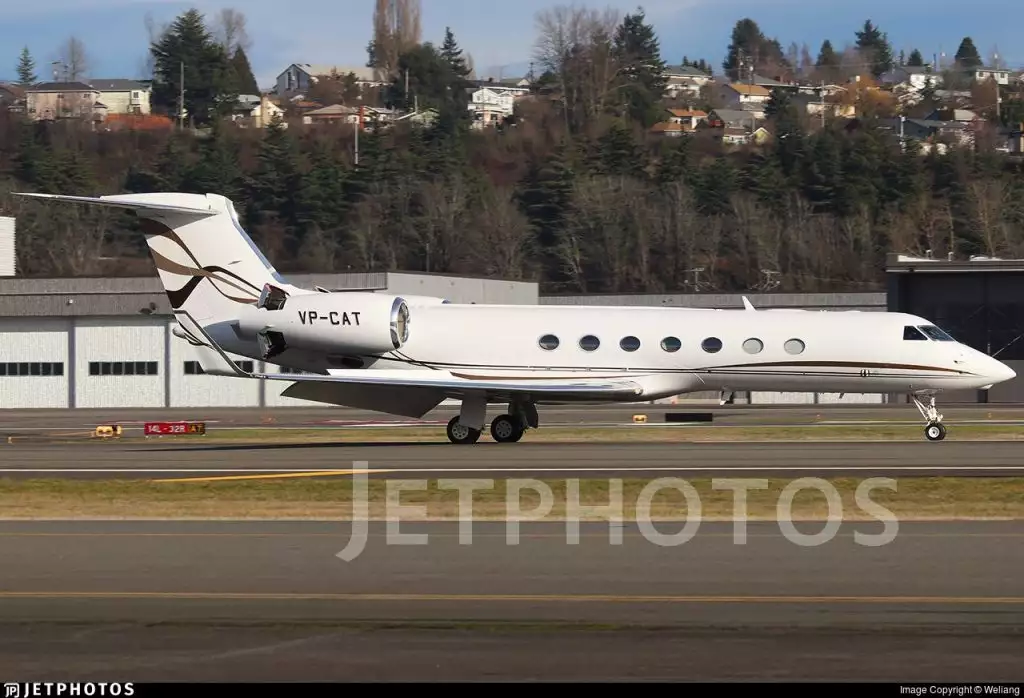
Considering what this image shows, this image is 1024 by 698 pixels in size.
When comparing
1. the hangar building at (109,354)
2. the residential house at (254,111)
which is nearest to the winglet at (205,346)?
the hangar building at (109,354)

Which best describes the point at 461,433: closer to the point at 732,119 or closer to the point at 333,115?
the point at 333,115

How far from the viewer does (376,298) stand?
29828mm

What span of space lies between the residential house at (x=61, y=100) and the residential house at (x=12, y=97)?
90cm

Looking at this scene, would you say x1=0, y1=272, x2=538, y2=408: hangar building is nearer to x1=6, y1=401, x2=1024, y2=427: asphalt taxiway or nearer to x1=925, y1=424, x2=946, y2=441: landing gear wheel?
x1=6, y1=401, x2=1024, y2=427: asphalt taxiway

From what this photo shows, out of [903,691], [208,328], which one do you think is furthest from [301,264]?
[903,691]

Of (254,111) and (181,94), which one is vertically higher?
(181,94)

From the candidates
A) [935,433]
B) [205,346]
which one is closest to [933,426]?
[935,433]

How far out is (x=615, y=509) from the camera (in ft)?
56.5

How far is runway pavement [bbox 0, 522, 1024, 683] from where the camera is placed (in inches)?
367

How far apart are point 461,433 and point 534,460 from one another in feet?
17.1

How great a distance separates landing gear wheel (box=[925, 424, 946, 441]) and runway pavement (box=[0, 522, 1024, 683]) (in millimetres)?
13357

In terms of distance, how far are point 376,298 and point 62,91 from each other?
561 feet

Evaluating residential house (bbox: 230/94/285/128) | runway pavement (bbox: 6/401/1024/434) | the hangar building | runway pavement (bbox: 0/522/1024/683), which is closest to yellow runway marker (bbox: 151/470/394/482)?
runway pavement (bbox: 0/522/1024/683)

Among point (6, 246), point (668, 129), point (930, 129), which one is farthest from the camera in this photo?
point (930, 129)
